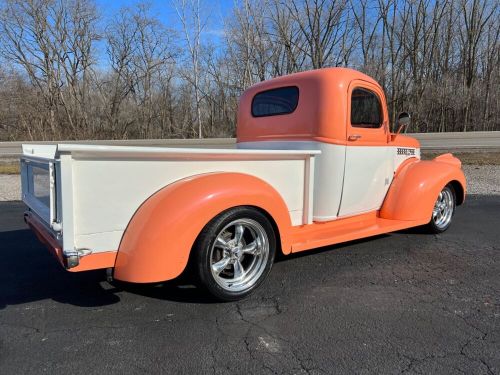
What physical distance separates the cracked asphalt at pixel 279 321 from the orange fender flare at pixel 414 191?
23.1 inches

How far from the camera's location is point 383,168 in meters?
4.86

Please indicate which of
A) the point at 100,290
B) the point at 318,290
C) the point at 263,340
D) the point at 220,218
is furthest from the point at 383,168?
the point at 100,290

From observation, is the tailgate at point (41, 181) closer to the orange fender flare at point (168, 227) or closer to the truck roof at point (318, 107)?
the orange fender flare at point (168, 227)

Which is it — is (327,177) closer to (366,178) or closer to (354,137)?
(354,137)

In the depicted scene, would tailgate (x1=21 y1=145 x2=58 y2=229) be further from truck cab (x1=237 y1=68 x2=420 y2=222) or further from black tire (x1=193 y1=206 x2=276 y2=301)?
truck cab (x1=237 y1=68 x2=420 y2=222)

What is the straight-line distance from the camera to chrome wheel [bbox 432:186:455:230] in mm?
5555

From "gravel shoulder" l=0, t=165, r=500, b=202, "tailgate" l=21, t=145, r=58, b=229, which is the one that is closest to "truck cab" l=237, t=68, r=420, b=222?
"tailgate" l=21, t=145, r=58, b=229

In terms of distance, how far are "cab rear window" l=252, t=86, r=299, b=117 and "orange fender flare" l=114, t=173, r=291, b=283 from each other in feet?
5.65

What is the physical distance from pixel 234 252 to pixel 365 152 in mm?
2069

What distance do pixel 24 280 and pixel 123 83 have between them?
26791 mm

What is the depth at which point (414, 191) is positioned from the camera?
4.91 m

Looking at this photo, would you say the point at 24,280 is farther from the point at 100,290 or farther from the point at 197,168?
the point at 197,168

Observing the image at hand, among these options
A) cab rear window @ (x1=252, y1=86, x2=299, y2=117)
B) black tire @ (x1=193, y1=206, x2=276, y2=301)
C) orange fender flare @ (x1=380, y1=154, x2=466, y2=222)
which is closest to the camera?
black tire @ (x1=193, y1=206, x2=276, y2=301)

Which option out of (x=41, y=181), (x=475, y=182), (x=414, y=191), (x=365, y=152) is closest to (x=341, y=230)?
(x=365, y=152)
